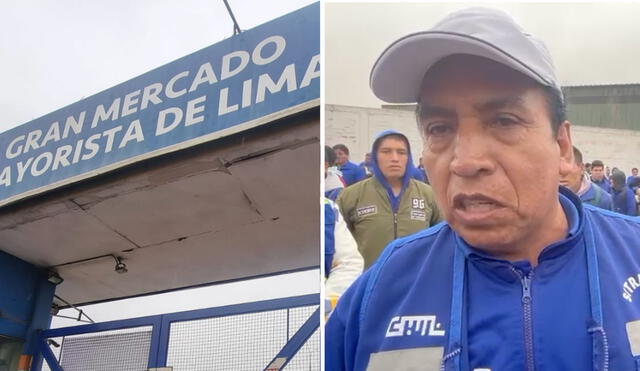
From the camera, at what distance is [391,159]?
1274 mm

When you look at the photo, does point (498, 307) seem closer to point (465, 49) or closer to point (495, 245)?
point (495, 245)

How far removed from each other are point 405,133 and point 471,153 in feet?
0.56

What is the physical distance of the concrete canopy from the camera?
3.19 meters

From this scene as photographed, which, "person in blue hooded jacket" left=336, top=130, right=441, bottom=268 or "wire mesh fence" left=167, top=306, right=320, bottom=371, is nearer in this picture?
"person in blue hooded jacket" left=336, top=130, right=441, bottom=268

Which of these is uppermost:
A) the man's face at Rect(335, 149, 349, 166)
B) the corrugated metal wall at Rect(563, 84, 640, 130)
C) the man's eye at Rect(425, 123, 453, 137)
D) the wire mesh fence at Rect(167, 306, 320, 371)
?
the wire mesh fence at Rect(167, 306, 320, 371)

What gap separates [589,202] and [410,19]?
0.50 metres

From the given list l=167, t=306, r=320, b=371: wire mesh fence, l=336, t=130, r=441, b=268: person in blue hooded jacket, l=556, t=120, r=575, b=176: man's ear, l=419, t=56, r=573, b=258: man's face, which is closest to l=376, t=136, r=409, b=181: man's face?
l=336, t=130, r=441, b=268: person in blue hooded jacket

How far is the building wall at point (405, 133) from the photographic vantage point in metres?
1.17

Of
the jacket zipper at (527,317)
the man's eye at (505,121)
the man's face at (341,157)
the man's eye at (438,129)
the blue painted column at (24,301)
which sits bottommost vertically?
the jacket zipper at (527,317)

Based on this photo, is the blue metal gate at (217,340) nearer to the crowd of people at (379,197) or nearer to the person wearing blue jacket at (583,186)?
the crowd of people at (379,197)

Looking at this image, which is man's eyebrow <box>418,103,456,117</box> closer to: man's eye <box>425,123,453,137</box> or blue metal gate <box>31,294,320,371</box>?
man's eye <box>425,123,453,137</box>

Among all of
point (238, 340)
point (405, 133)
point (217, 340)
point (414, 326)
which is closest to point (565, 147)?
point (405, 133)

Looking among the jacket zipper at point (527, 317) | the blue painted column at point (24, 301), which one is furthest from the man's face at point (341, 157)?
the blue painted column at point (24, 301)

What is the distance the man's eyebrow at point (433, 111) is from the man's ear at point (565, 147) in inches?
7.5
